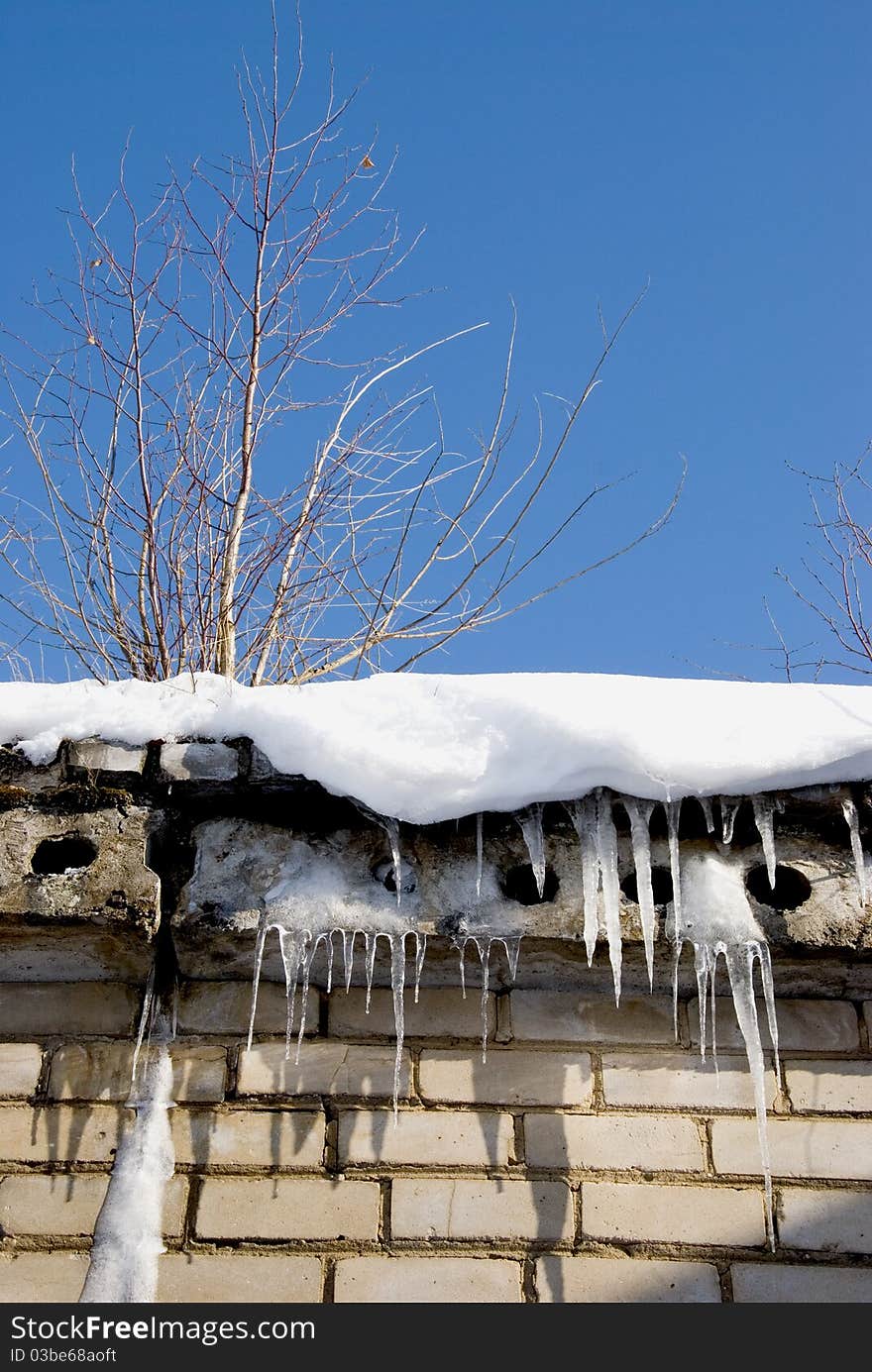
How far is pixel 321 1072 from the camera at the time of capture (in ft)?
8.55

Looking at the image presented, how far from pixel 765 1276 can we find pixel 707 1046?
0.48 meters

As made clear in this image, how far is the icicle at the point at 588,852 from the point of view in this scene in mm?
2592

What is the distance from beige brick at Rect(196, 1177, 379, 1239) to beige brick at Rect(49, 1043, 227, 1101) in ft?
0.66

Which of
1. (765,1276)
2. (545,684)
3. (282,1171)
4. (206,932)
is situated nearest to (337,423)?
(545,684)

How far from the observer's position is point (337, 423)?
194 inches

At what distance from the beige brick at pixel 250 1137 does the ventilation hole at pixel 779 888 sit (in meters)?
1.13

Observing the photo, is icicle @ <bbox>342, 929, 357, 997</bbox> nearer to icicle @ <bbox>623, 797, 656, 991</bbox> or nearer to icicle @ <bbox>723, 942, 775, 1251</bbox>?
icicle @ <bbox>623, 797, 656, 991</bbox>

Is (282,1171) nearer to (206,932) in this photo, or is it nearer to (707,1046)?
(206,932)

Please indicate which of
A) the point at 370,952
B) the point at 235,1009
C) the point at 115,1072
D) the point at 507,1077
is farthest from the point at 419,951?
the point at 115,1072

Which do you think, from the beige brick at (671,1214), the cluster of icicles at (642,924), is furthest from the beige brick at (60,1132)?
the beige brick at (671,1214)

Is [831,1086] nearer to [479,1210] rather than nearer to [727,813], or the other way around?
[727,813]

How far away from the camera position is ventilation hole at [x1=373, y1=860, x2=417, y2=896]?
2.63m

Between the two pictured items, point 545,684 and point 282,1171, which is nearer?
point 282,1171
